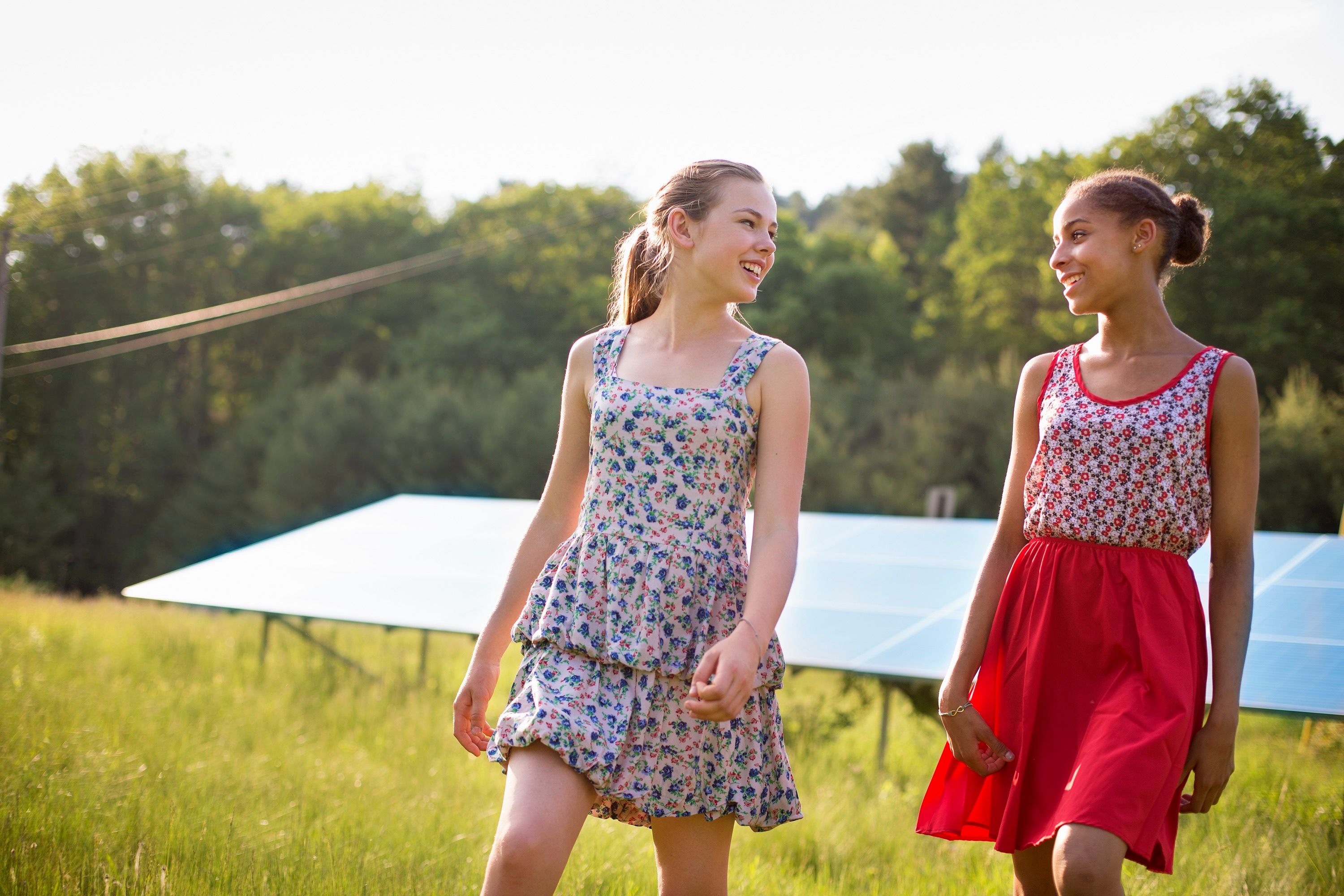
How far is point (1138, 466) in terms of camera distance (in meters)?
2.46

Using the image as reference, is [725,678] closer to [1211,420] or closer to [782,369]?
[782,369]

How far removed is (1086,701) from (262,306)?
110 ft

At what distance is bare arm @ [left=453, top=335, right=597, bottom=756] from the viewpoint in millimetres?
2467

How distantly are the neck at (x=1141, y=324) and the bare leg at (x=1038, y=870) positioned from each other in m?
1.09

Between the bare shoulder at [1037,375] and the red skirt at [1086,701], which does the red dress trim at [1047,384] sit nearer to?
the bare shoulder at [1037,375]

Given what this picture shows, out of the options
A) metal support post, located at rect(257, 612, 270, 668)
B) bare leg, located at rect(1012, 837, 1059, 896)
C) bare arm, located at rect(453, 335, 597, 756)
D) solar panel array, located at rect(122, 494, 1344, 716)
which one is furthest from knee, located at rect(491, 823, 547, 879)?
metal support post, located at rect(257, 612, 270, 668)

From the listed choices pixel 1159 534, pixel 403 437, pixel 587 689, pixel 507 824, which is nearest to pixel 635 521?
pixel 587 689

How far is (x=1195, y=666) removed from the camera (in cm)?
239

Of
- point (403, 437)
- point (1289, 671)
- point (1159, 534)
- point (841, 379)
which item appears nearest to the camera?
point (1159, 534)

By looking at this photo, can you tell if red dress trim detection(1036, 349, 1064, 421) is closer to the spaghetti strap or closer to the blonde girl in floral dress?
the blonde girl in floral dress

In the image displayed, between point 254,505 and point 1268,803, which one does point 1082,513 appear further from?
point 254,505

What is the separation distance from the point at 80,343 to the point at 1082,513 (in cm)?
3208

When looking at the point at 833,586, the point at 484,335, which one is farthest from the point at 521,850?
the point at 484,335

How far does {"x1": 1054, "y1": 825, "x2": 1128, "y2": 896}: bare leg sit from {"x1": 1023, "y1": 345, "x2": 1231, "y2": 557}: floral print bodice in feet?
2.16
